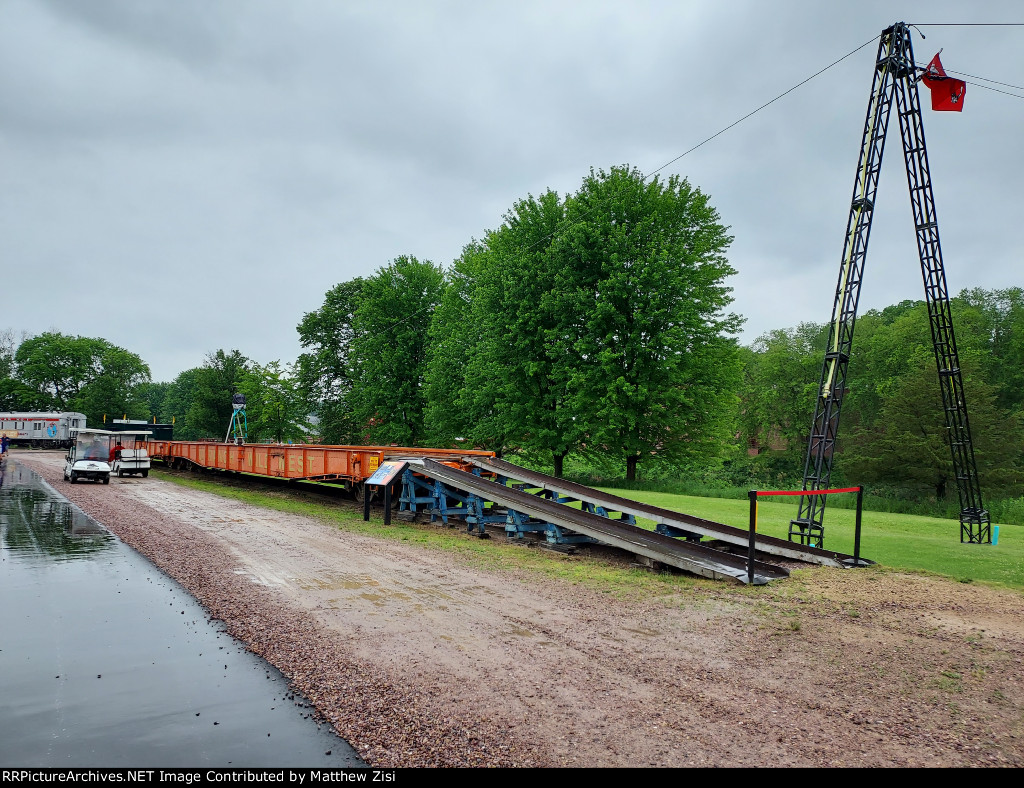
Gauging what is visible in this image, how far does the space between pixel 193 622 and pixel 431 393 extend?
98.4 feet

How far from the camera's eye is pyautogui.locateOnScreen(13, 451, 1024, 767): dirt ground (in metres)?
4.12

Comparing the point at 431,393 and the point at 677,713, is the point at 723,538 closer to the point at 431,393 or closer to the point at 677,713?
the point at 677,713

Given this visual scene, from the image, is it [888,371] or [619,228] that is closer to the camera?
[619,228]

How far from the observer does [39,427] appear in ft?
229

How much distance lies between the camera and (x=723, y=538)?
11180mm

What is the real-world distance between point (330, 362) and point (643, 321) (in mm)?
34917

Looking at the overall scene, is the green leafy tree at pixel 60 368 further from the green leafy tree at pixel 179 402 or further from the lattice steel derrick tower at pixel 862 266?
the lattice steel derrick tower at pixel 862 266

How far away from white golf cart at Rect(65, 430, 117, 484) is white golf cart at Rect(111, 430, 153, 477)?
2.91 ft

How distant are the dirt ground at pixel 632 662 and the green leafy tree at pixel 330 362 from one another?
4264 centimetres

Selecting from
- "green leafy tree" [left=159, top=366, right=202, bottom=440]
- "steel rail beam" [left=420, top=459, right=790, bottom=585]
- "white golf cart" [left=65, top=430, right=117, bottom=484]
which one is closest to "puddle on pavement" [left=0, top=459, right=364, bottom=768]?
"steel rail beam" [left=420, top=459, right=790, bottom=585]

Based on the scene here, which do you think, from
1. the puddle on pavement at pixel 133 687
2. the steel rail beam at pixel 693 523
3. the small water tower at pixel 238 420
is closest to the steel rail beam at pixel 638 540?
the steel rail beam at pixel 693 523

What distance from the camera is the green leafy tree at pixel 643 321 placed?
26.6 meters

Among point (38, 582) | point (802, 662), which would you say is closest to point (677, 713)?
point (802, 662)

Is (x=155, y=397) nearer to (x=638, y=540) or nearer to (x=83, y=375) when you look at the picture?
(x=83, y=375)
